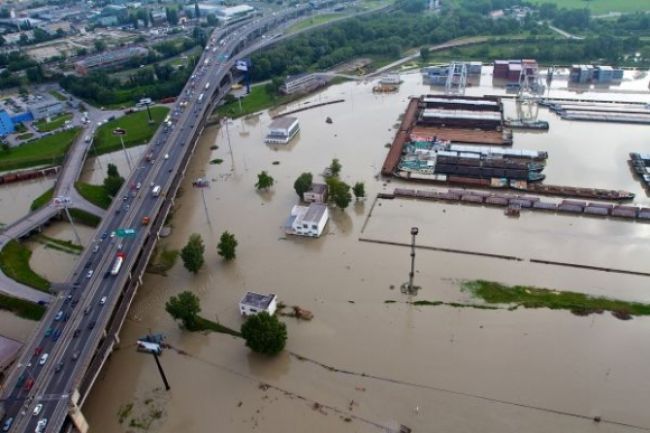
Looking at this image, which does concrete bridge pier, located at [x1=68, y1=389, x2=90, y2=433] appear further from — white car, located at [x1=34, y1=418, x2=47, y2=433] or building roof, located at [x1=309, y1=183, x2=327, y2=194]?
building roof, located at [x1=309, y1=183, x2=327, y2=194]

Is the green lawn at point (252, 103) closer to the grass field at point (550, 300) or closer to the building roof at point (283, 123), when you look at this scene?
the building roof at point (283, 123)

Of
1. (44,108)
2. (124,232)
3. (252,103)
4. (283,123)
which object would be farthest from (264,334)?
(44,108)

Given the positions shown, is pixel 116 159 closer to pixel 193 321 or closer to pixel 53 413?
pixel 193 321

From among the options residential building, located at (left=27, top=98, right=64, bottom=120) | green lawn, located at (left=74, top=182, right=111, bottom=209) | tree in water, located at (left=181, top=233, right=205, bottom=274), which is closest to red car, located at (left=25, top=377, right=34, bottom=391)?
tree in water, located at (left=181, top=233, right=205, bottom=274)

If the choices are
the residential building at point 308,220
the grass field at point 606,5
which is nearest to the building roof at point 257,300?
the residential building at point 308,220

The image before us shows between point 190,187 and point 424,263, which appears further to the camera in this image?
point 190,187

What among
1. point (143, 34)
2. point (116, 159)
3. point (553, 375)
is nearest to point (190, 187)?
point (116, 159)
